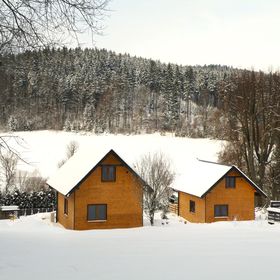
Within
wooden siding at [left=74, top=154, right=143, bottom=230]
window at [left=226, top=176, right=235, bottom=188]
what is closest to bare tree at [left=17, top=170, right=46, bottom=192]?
wooden siding at [left=74, top=154, right=143, bottom=230]

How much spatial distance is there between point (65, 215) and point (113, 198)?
412 centimetres

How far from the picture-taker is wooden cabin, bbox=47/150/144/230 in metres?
26.8

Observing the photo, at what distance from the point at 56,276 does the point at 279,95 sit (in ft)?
104

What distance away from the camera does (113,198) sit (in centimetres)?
2744

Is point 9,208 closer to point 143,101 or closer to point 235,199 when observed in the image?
point 235,199

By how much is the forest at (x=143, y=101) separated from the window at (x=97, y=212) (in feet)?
24.2

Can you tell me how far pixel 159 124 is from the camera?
99688mm

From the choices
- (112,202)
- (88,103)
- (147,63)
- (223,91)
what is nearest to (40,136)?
(88,103)

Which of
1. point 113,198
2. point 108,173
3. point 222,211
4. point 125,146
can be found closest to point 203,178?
point 222,211

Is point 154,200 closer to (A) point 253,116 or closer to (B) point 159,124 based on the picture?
(A) point 253,116

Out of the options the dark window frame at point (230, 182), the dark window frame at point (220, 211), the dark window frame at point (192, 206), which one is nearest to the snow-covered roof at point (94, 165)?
the dark window frame at point (230, 182)

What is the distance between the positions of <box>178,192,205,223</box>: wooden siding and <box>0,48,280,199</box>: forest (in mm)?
7068

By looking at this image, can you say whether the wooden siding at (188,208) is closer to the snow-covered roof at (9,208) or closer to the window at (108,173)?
the window at (108,173)

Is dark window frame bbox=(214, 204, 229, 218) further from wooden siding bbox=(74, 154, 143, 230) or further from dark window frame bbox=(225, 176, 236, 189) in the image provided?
wooden siding bbox=(74, 154, 143, 230)
